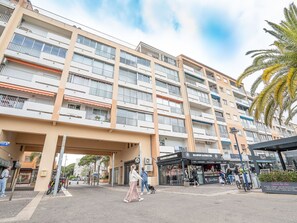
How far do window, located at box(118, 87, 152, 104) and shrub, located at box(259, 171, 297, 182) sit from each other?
14443mm

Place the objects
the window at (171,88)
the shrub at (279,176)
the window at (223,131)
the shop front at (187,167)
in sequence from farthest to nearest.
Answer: the window at (223,131) < the window at (171,88) < the shop front at (187,167) < the shrub at (279,176)

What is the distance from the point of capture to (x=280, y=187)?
860 centimetres

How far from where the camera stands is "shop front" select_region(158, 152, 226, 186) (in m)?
16.8

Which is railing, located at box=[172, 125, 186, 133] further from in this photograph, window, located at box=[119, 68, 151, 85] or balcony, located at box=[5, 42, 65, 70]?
balcony, located at box=[5, 42, 65, 70]

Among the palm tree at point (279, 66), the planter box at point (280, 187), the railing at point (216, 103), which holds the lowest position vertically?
the planter box at point (280, 187)

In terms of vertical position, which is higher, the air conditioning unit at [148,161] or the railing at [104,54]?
the railing at [104,54]

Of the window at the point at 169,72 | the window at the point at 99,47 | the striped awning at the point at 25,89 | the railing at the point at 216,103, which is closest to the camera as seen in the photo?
the striped awning at the point at 25,89

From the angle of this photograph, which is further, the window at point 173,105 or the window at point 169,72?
the window at point 169,72

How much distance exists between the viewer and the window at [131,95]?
64.8 feet

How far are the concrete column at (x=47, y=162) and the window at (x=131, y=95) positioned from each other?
7.95 meters

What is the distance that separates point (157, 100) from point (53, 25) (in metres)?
14.9

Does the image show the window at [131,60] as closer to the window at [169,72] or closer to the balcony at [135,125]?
the window at [169,72]

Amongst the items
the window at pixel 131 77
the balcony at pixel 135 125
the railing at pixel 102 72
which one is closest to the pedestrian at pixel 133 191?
the balcony at pixel 135 125

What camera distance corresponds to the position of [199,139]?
77.3 feet
